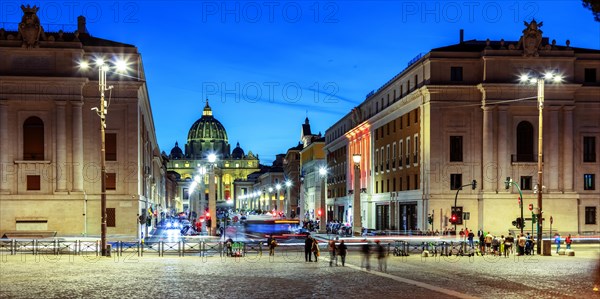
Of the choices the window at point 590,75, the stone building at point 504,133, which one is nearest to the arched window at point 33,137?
the stone building at point 504,133

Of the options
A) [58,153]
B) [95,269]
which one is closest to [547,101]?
[58,153]

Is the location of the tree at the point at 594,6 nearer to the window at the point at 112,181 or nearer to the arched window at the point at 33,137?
the window at the point at 112,181

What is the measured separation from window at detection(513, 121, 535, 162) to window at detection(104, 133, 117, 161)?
111 ft

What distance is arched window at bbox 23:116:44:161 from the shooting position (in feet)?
207

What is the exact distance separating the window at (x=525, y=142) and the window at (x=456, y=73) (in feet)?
21.7

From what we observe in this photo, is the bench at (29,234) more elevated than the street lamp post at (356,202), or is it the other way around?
the street lamp post at (356,202)

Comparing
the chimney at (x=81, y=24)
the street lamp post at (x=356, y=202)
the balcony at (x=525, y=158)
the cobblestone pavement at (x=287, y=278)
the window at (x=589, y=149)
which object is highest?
the chimney at (x=81, y=24)

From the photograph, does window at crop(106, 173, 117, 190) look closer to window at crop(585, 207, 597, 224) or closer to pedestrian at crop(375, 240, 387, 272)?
pedestrian at crop(375, 240, 387, 272)

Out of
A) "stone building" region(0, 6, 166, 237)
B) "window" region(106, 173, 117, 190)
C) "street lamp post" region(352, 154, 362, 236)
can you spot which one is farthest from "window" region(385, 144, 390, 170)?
"window" region(106, 173, 117, 190)

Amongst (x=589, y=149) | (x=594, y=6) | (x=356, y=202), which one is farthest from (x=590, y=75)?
(x=594, y=6)

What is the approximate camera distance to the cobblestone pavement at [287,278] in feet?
77.6

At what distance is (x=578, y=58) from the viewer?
67.8 metres

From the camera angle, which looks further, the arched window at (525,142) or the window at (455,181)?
the arched window at (525,142)

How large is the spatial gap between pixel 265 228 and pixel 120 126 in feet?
57.4
